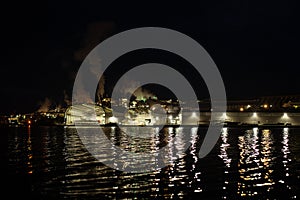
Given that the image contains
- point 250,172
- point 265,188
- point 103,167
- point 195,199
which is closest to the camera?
point 195,199

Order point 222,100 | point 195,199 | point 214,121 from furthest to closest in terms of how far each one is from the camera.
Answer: point 222,100 → point 214,121 → point 195,199

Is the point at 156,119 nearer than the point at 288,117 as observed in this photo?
No

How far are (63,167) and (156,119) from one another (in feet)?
315

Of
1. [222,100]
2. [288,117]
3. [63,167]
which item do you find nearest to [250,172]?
[63,167]

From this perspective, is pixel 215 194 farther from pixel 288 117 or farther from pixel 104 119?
pixel 104 119

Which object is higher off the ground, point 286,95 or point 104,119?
point 286,95

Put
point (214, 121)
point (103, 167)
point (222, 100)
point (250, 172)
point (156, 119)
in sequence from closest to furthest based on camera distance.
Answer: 1. point (250, 172)
2. point (103, 167)
3. point (214, 121)
4. point (156, 119)
5. point (222, 100)

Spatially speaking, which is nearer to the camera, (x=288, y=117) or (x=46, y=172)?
(x=46, y=172)

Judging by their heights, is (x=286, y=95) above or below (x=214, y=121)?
above

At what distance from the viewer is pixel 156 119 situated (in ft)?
370

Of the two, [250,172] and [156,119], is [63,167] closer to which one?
[250,172]

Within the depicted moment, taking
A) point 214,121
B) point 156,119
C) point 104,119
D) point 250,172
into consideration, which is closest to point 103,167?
point 250,172

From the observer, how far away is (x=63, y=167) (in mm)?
16969

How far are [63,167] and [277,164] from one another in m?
10.9
